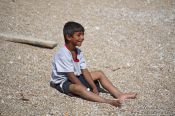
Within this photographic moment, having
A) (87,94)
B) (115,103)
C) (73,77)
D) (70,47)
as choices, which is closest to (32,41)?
(70,47)

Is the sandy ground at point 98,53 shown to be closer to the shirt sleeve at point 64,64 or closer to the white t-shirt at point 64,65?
the white t-shirt at point 64,65

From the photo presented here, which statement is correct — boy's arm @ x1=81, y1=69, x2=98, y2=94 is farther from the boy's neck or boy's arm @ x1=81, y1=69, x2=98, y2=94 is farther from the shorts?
the boy's neck

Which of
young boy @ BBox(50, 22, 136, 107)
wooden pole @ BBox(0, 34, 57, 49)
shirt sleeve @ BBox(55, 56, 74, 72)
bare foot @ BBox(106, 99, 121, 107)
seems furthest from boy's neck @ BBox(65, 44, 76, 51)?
wooden pole @ BBox(0, 34, 57, 49)

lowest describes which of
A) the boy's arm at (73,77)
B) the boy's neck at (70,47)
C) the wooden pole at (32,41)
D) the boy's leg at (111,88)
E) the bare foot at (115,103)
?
the bare foot at (115,103)

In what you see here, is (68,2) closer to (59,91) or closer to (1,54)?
(1,54)

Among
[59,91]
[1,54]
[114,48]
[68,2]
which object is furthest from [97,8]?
[59,91]

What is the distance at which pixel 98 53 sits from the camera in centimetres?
700

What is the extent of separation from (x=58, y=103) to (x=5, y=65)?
1663mm

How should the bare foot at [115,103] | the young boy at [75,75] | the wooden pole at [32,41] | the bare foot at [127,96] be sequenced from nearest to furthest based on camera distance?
the bare foot at [115,103] < the young boy at [75,75] < the bare foot at [127,96] < the wooden pole at [32,41]

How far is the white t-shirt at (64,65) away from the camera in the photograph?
4793 mm

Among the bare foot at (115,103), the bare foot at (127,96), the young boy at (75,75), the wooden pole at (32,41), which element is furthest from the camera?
the wooden pole at (32,41)

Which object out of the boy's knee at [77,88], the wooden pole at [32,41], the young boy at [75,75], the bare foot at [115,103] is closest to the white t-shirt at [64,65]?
the young boy at [75,75]

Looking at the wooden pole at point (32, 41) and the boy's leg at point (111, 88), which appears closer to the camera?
the boy's leg at point (111, 88)

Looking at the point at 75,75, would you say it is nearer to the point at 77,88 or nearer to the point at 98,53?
the point at 77,88
